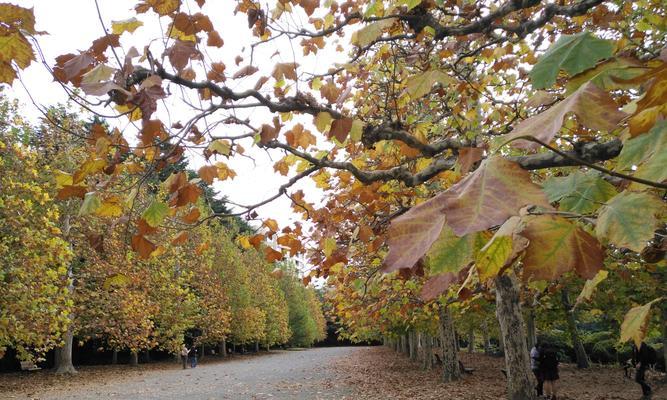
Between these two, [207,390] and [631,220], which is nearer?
[631,220]

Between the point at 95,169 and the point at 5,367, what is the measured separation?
26205 mm

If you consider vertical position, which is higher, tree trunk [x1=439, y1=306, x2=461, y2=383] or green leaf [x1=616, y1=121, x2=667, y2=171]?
green leaf [x1=616, y1=121, x2=667, y2=171]

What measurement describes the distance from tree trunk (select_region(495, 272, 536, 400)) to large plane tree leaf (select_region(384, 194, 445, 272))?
304 inches

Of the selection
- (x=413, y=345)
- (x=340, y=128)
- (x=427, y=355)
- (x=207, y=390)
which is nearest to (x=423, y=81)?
(x=340, y=128)

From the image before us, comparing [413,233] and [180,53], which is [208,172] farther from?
[413,233]

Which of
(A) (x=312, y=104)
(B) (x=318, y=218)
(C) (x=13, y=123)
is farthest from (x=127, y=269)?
(A) (x=312, y=104)

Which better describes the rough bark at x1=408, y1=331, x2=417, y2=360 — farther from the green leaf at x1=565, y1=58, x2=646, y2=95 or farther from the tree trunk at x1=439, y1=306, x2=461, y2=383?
the green leaf at x1=565, y1=58, x2=646, y2=95

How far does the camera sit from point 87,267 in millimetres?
19875

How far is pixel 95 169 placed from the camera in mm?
2615

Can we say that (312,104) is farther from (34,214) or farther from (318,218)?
(34,214)

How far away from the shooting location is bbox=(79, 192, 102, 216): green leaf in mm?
2544

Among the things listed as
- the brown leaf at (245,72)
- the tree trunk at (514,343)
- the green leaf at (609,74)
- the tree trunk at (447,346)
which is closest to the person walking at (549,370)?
the tree trunk at (514,343)

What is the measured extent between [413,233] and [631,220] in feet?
1.96

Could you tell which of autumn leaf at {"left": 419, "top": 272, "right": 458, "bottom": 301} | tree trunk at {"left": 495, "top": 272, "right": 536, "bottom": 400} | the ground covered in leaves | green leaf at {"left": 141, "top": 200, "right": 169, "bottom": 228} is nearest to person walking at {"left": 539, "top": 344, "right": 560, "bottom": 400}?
the ground covered in leaves
